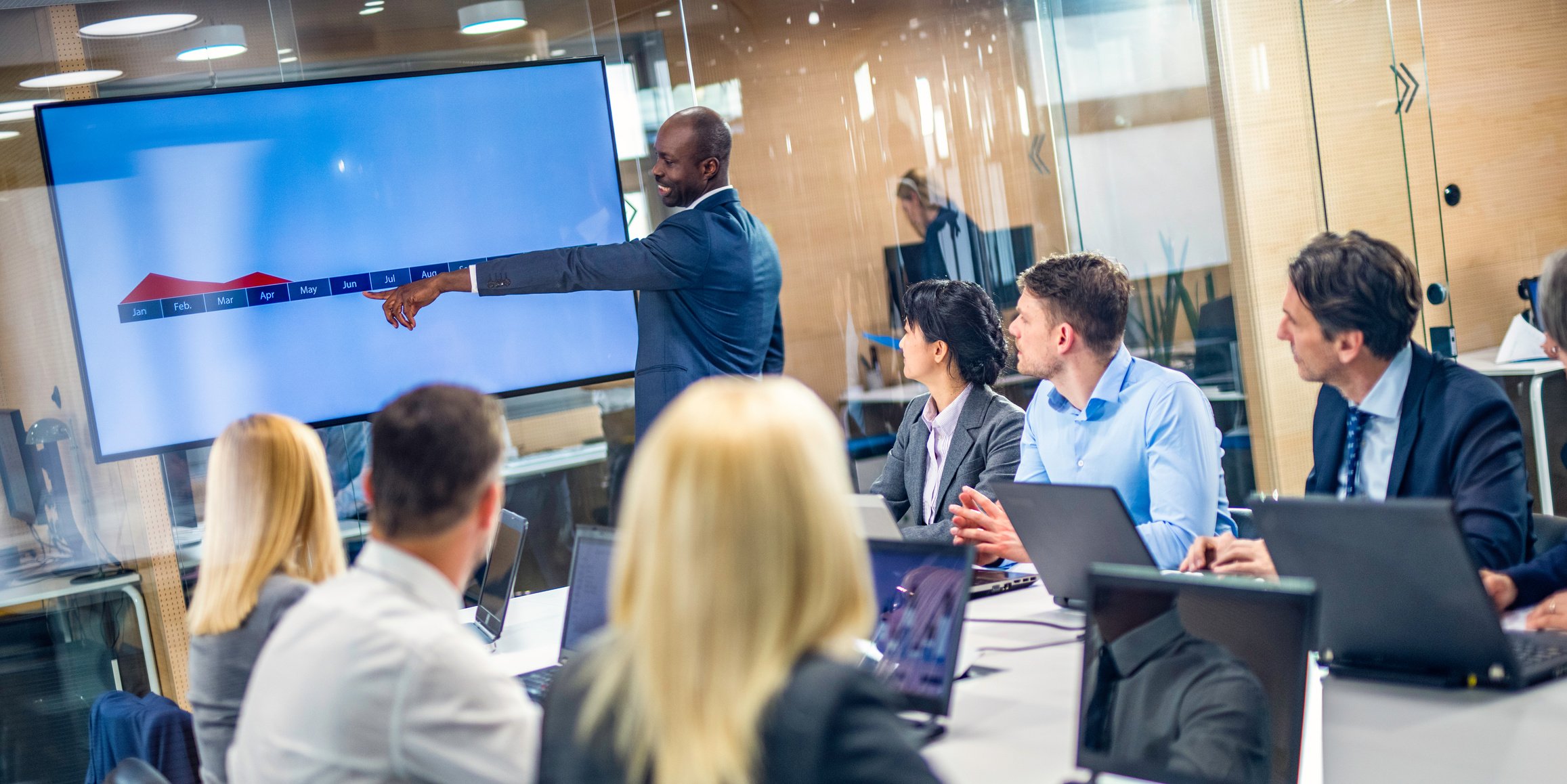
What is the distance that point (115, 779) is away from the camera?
1.71 m

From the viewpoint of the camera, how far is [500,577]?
9.53 feet

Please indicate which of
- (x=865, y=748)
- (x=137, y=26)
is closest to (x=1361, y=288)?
(x=865, y=748)

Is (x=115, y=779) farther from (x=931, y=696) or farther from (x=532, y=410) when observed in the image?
(x=532, y=410)

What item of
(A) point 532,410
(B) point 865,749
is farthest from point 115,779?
(A) point 532,410

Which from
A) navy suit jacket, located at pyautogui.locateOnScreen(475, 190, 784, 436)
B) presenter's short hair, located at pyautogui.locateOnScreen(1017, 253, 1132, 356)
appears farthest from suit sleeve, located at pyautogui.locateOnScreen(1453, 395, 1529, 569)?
navy suit jacket, located at pyautogui.locateOnScreen(475, 190, 784, 436)

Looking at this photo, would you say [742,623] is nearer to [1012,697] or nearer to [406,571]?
[406,571]

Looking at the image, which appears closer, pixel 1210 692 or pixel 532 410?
pixel 1210 692

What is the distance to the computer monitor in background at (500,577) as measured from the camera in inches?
112

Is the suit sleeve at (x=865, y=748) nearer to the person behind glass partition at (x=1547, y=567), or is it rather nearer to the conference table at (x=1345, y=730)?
the conference table at (x=1345, y=730)

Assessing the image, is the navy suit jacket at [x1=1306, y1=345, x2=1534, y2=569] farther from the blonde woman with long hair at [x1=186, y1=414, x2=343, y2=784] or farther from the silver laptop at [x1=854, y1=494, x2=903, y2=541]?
the blonde woman with long hair at [x1=186, y1=414, x2=343, y2=784]

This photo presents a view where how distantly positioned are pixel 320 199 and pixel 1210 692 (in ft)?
10.9

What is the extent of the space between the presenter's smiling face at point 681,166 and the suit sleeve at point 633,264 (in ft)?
0.39

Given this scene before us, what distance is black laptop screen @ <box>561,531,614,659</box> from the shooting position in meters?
2.29

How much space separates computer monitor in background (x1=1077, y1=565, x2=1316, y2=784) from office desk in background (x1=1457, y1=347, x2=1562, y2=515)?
131 inches
